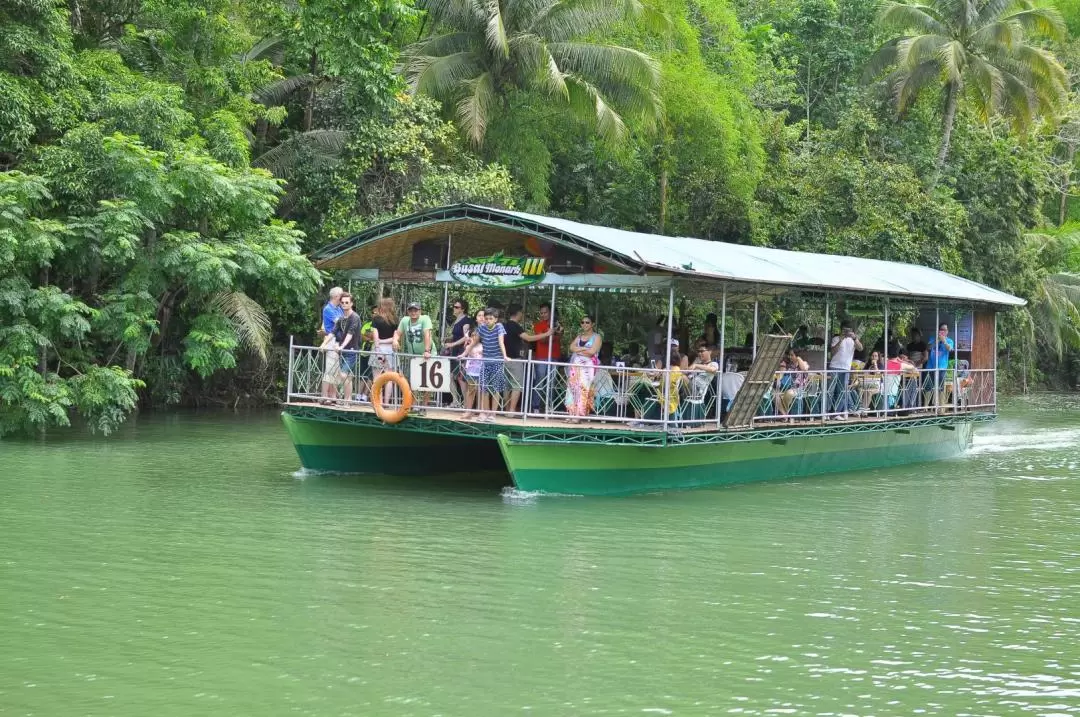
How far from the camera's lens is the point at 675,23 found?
3119cm

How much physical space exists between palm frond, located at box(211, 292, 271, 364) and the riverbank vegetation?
0.05m

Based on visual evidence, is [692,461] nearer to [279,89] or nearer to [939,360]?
[939,360]

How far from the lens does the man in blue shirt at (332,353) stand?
51.9ft

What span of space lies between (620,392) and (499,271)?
2532 mm

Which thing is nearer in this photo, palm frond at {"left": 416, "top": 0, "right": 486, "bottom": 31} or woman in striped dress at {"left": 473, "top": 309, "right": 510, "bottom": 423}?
woman in striped dress at {"left": 473, "top": 309, "right": 510, "bottom": 423}

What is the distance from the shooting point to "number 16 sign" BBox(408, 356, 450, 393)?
48.8 feet

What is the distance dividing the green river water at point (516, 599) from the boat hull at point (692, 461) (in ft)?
1.01

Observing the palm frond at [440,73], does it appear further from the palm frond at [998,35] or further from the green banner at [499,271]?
the palm frond at [998,35]

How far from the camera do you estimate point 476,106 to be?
26531 mm

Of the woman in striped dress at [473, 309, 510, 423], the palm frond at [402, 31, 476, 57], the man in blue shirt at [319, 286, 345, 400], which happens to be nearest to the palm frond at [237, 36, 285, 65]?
the palm frond at [402, 31, 476, 57]

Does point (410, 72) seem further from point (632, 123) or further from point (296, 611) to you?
point (296, 611)

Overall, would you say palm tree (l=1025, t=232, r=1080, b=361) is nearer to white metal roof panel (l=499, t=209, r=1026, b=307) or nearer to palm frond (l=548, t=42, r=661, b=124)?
palm frond (l=548, t=42, r=661, b=124)

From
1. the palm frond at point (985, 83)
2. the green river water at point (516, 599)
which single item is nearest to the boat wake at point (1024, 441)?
the green river water at point (516, 599)

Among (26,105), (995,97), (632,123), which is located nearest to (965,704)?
(26,105)
